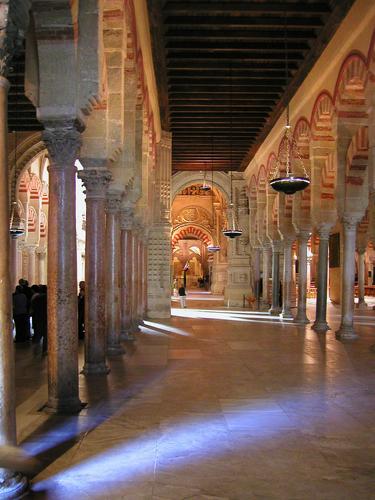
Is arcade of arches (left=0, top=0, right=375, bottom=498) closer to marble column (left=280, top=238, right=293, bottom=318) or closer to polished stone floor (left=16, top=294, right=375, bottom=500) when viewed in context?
marble column (left=280, top=238, right=293, bottom=318)

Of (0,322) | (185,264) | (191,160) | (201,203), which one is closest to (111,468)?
(0,322)

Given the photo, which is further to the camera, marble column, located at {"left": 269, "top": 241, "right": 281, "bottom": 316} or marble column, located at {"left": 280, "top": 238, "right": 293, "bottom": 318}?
marble column, located at {"left": 269, "top": 241, "right": 281, "bottom": 316}

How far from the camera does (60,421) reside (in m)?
4.14

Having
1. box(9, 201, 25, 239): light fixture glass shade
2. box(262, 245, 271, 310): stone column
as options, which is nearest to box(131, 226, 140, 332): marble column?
box(9, 201, 25, 239): light fixture glass shade

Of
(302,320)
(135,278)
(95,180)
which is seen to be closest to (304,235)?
(302,320)

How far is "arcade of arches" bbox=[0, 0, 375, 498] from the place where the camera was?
4.39 metres

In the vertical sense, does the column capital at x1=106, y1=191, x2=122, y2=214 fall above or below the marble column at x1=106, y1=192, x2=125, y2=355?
above

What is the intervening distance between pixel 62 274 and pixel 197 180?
16.4 meters

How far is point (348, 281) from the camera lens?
9.52 meters

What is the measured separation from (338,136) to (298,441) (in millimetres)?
6790

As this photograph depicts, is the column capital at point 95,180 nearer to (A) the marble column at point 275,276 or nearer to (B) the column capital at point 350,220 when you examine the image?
(B) the column capital at point 350,220

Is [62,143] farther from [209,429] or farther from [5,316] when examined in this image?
[209,429]

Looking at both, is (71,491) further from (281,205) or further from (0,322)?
(281,205)

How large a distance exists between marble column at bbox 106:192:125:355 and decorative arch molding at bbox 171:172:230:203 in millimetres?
13040
